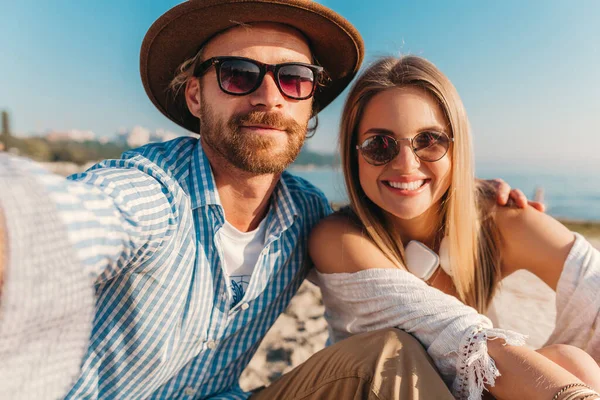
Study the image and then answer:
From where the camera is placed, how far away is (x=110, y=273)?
5.16ft

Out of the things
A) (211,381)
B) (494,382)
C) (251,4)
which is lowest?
(211,381)

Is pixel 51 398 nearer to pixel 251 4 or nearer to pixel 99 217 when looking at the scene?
pixel 99 217

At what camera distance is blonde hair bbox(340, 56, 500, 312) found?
251 cm

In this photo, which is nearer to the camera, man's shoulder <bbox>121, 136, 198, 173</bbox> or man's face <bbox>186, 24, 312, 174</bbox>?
man's shoulder <bbox>121, 136, 198, 173</bbox>

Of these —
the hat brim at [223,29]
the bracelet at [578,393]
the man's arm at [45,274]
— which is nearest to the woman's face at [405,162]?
the hat brim at [223,29]

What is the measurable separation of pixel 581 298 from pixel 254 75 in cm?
211

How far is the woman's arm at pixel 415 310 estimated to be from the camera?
177 centimetres

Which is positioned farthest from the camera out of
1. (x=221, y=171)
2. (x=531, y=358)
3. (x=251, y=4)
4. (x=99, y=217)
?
(x=221, y=171)

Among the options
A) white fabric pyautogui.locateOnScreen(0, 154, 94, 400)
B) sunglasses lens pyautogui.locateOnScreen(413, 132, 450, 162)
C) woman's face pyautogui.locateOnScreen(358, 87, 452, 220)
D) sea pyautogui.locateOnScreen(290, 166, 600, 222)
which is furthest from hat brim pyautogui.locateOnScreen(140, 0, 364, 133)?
sea pyautogui.locateOnScreen(290, 166, 600, 222)

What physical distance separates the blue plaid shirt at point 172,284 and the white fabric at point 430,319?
41cm

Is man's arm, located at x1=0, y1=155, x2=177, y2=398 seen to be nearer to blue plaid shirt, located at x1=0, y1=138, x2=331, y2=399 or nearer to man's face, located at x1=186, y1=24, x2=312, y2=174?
blue plaid shirt, located at x1=0, y1=138, x2=331, y2=399

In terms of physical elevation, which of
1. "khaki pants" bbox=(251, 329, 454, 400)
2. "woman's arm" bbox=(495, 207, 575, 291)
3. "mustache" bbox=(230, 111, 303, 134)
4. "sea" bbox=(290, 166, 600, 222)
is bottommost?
"sea" bbox=(290, 166, 600, 222)

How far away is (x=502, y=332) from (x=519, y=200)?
1.04 meters

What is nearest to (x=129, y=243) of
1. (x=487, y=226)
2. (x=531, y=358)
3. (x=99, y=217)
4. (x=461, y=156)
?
(x=99, y=217)
